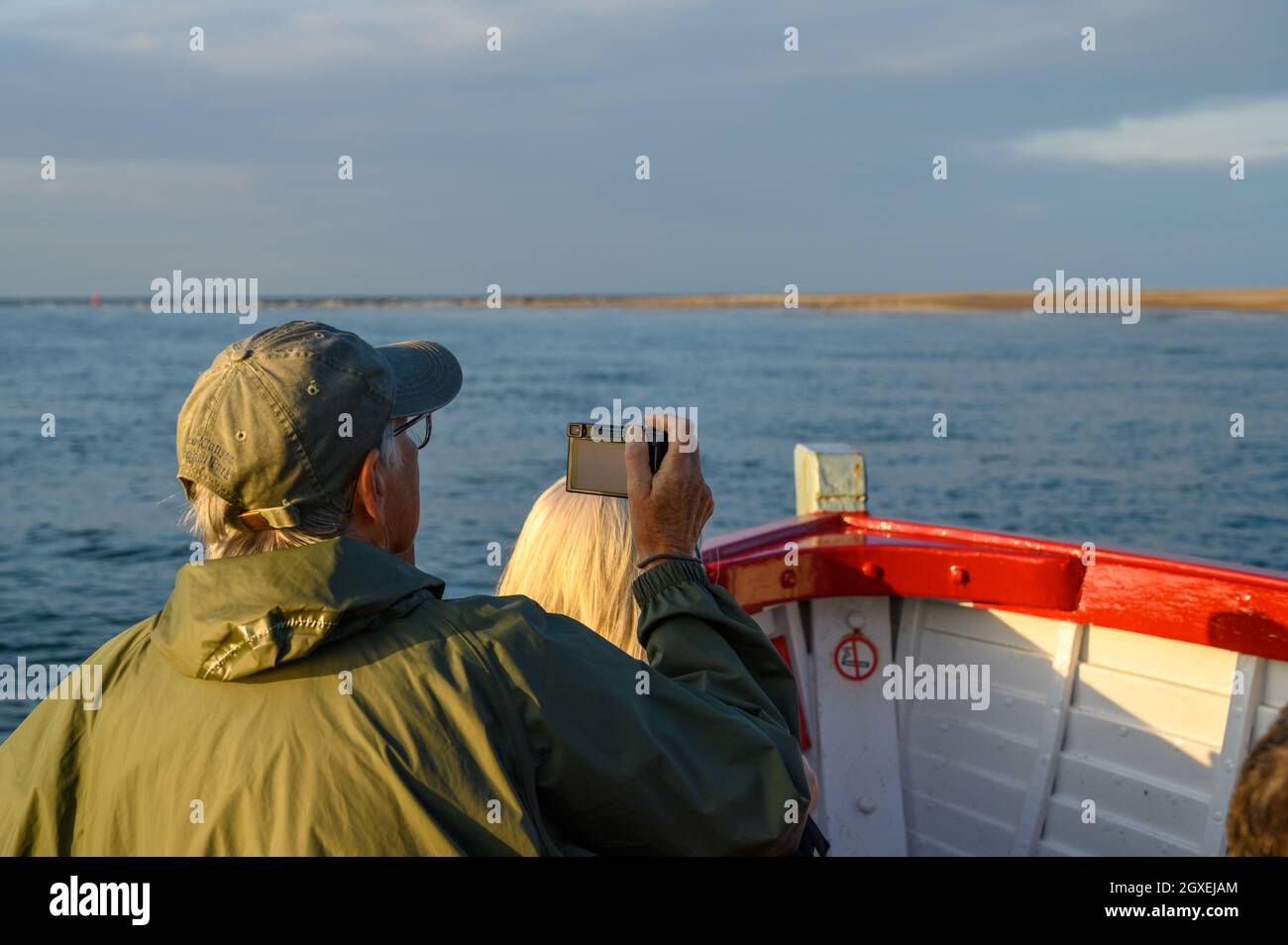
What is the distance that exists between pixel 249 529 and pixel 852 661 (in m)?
3.30

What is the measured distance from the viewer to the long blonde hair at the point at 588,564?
2785 mm

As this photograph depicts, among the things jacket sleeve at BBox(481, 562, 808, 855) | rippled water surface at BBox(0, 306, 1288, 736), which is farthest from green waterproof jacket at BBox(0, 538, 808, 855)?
rippled water surface at BBox(0, 306, 1288, 736)

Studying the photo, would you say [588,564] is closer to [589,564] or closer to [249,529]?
[589,564]

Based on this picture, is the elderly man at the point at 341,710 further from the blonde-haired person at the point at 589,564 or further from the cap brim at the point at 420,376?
the blonde-haired person at the point at 589,564

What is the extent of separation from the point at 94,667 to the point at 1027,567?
3264 mm

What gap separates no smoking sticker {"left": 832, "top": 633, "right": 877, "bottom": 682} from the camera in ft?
15.5

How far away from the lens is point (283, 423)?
1766 millimetres

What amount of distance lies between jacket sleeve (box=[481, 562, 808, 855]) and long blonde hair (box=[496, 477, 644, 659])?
2.94 ft

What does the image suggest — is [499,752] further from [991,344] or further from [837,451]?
[991,344]

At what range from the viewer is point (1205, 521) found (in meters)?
21.6

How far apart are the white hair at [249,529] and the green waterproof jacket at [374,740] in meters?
0.07

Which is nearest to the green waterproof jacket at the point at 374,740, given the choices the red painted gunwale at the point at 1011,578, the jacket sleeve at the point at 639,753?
the jacket sleeve at the point at 639,753

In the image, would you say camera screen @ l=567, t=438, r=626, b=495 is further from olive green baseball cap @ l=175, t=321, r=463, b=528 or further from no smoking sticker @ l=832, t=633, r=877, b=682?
no smoking sticker @ l=832, t=633, r=877, b=682
